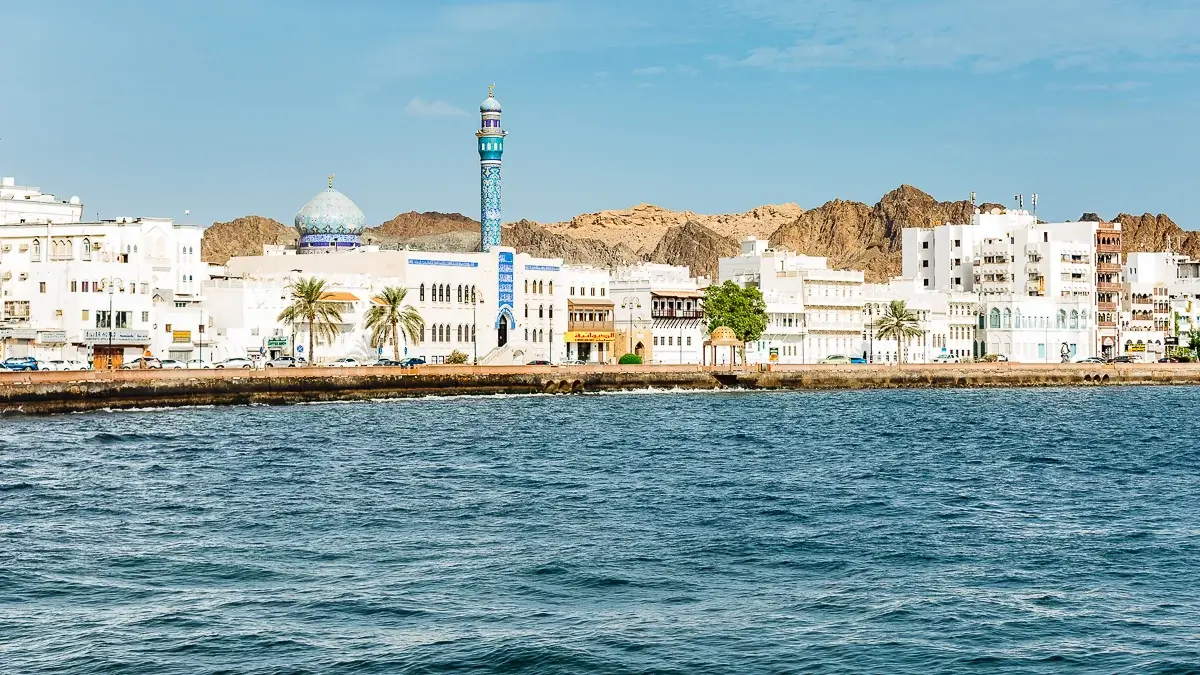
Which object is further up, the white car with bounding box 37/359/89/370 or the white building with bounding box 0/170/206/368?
the white building with bounding box 0/170/206/368

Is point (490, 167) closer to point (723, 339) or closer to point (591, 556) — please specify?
point (723, 339)

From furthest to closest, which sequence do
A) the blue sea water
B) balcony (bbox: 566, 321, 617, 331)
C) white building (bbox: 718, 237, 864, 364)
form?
white building (bbox: 718, 237, 864, 364)
balcony (bbox: 566, 321, 617, 331)
the blue sea water

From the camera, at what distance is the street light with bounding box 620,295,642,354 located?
126 meters

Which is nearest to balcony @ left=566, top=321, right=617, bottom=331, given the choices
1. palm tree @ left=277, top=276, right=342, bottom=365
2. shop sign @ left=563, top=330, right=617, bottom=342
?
shop sign @ left=563, top=330, right=617, bottom=342

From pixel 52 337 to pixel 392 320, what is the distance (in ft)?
68.1

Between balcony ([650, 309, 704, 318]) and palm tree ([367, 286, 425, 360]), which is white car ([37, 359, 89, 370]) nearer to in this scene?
palm tree ([367, 286, 425, 360])

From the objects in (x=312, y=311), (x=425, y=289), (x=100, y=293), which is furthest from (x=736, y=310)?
(x=100, y=293)

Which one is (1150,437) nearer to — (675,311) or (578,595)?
(578,595)

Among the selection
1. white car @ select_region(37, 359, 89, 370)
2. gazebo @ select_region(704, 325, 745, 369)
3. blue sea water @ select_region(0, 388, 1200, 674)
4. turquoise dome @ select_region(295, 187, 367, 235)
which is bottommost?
blue sea water @ select_region(0, 388, 1200, 674)

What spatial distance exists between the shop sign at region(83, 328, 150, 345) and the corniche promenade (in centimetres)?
1257

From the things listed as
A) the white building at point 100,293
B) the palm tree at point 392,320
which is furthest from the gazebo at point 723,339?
the white building at point 100,293

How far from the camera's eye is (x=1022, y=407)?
97.0m

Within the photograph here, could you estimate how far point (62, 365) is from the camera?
3661 inches

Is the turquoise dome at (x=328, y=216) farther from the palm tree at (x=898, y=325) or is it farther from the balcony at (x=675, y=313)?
the palm tree at (x=898, y=325)
